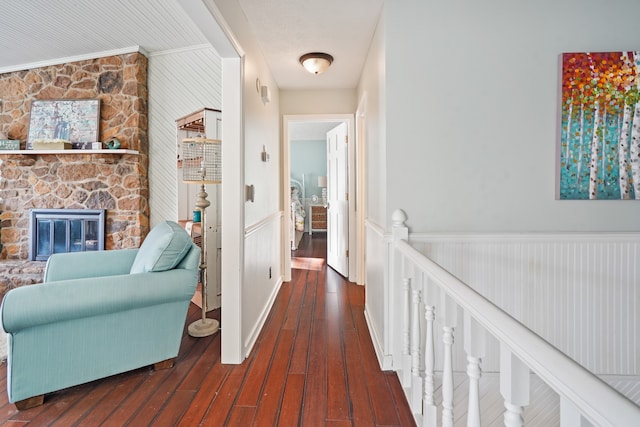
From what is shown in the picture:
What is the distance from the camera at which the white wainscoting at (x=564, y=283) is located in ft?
6.03

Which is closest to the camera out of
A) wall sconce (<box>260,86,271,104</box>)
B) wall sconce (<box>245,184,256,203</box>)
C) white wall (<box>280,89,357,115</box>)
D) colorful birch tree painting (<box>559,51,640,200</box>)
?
colorful birch tree painting (<box>559,51,640,200</box>)

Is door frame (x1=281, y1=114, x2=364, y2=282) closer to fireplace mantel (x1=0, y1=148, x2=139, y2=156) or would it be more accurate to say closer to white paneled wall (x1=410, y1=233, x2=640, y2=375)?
fireplace mantel (x1=0, y1=148, x2=139, y2=156)

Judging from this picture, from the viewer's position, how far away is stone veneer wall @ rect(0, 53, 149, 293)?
3.40 meters

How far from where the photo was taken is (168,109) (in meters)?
3.50

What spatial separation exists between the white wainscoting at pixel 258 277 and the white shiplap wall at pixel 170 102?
1.17 m

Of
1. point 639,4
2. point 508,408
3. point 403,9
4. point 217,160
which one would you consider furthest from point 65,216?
point 639,4

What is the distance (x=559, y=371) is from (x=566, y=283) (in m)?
1.68

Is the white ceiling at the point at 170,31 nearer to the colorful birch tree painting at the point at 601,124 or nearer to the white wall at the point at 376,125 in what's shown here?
the white wall at the point at 376,125

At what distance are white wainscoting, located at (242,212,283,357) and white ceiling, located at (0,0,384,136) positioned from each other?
150 cm

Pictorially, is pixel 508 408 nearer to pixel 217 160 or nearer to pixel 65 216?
pixel 217 160

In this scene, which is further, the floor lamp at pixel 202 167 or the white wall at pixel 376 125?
the floor lamp at pixel 202 167

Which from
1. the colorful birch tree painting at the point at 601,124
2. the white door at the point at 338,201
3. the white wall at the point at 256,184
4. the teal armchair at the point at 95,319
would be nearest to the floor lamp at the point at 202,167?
the white wall at the point at 256,184

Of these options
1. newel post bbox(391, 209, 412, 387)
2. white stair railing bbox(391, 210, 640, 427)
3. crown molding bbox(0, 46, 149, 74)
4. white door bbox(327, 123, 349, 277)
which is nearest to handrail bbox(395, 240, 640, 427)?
white stair railing bbox(391, 210, 640, 427)

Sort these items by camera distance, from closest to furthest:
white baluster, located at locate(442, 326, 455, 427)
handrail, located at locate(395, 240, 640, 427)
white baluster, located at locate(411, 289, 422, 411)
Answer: handrail, located at locate(395, 240, 640, 427), white baluster, located at locate(442, 326, 455, 427), white baluster, located at locate(411, 289, 422, 411)
